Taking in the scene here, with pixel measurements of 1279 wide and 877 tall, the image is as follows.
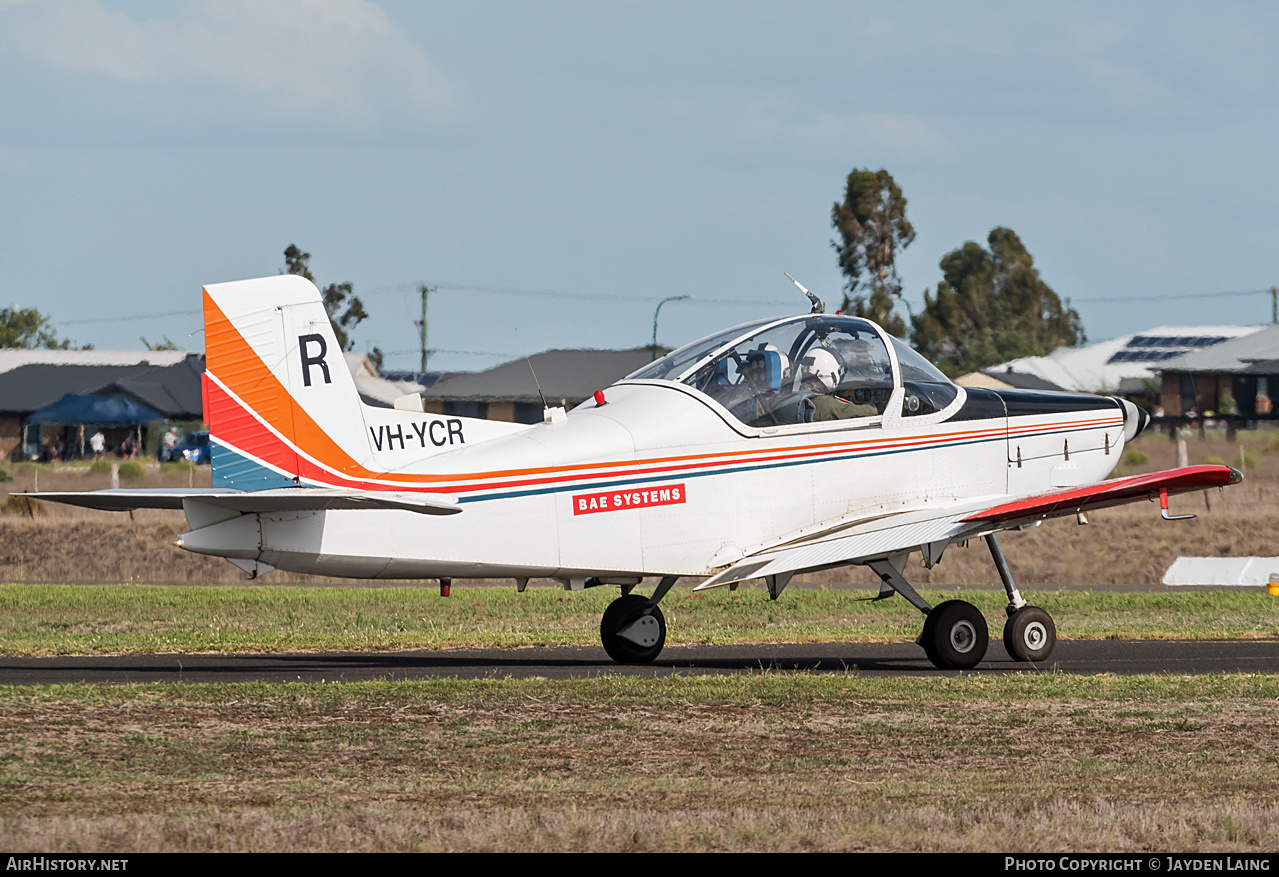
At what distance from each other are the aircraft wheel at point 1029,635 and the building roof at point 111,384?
2820 inches

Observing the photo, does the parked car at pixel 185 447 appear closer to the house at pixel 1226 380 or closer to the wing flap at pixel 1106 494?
the wing flap at pixel 1106 494

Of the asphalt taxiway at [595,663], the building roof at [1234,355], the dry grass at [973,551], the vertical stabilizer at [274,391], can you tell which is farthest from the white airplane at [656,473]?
the building roof at [1234,355]

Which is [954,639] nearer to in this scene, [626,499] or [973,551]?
[626,499]

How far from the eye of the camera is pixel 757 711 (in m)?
10.7

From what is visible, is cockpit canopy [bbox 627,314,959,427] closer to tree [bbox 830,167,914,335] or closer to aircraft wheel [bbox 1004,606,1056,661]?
aircraft wheel [bbox 1004,606,1056,661]

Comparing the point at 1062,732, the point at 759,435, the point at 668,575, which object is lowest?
the point at 1062,732

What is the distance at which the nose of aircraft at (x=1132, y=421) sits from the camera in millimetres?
15672

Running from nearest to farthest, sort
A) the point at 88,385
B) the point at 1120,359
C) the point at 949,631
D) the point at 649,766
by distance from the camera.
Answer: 1. the point at 649,766
2. the point at 949,631
3. the point at 88,385
4. the point at 1120,359

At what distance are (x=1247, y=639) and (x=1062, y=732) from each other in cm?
817

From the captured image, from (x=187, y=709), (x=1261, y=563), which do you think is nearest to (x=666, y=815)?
(x=187, y=709)

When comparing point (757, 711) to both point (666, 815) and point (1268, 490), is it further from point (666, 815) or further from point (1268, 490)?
point (1268, 490)

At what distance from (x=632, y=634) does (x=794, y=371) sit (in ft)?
9.14

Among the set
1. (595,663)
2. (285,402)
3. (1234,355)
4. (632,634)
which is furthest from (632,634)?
(1234,355)

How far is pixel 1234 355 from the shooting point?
10319 centimetres
